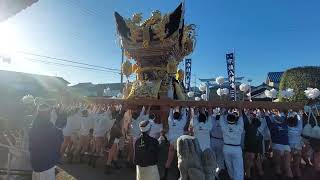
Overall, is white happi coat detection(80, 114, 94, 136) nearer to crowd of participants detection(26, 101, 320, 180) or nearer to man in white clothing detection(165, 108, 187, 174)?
crowd of participants detection(26, 101, 320, 180)

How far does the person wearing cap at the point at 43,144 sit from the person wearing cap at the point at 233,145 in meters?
3.95

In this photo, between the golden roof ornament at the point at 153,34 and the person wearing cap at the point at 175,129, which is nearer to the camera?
the person wearing cap at the point at 175,129

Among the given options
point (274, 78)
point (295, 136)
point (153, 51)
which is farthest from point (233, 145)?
point (274, 78)

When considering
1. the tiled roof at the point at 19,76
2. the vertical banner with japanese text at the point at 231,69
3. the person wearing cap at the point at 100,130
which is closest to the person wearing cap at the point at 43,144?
the person wearing cap at the point at 100,130

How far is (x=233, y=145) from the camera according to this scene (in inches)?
285

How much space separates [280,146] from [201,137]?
216 centimetres

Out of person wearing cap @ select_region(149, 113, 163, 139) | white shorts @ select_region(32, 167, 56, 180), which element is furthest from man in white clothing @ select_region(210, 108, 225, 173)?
white shorts @ select_region(32, 167, 56, 180)

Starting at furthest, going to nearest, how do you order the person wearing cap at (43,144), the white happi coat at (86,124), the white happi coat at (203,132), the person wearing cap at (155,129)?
the white happi coat at (86,124), the person wearing cap at (155,129), the white happi coat at (203,132), the person wearing cap at (43,144)

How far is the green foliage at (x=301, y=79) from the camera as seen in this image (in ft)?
73.9

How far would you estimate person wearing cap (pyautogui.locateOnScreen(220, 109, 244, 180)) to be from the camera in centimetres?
717

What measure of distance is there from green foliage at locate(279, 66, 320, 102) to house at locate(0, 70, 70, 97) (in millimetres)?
22481

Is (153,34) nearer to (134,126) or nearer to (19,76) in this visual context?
(134,126)

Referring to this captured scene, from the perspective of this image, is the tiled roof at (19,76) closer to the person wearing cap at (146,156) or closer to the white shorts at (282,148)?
the person wearing cap at (146,156)

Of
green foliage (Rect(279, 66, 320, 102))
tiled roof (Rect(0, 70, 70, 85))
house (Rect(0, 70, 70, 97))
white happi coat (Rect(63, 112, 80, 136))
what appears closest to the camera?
white happi coat (Rect(63, 112, 80, 136))
